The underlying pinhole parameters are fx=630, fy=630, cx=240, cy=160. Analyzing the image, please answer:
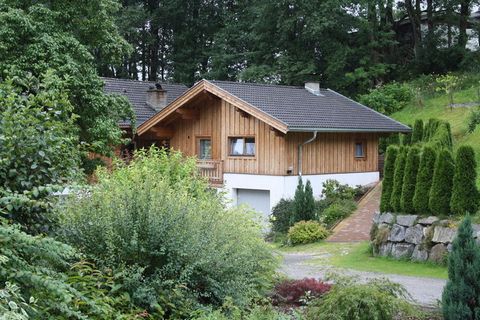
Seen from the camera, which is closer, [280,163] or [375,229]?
[375,229]

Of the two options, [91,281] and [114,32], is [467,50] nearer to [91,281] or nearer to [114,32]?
[114,32]

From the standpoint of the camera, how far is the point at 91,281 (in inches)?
266

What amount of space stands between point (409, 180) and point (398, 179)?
35cm

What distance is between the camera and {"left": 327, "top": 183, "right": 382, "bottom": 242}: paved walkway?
1967cm

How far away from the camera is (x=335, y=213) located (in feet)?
73.7

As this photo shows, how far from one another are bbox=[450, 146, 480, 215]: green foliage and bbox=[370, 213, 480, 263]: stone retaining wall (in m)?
0.49

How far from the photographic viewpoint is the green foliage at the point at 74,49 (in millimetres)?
16391

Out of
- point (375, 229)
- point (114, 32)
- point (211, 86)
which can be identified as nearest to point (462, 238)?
point (375, 229)

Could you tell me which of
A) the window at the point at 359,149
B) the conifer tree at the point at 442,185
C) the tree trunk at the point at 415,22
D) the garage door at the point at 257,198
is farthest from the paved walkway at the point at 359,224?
the tree trunk at the point at 415,22

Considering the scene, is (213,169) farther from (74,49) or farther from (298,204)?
(74,49)

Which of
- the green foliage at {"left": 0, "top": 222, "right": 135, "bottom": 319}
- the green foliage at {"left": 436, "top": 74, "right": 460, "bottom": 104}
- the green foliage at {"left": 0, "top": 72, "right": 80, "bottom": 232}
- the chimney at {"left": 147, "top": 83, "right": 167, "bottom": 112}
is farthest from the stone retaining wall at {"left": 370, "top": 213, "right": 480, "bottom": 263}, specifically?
the green foliage at {"left": 436, "top": 74, "right": 460, "bottom": 104}

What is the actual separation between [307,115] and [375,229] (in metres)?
9.77

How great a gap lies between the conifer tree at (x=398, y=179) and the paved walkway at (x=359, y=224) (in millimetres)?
3563

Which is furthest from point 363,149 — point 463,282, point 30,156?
point 30,156
